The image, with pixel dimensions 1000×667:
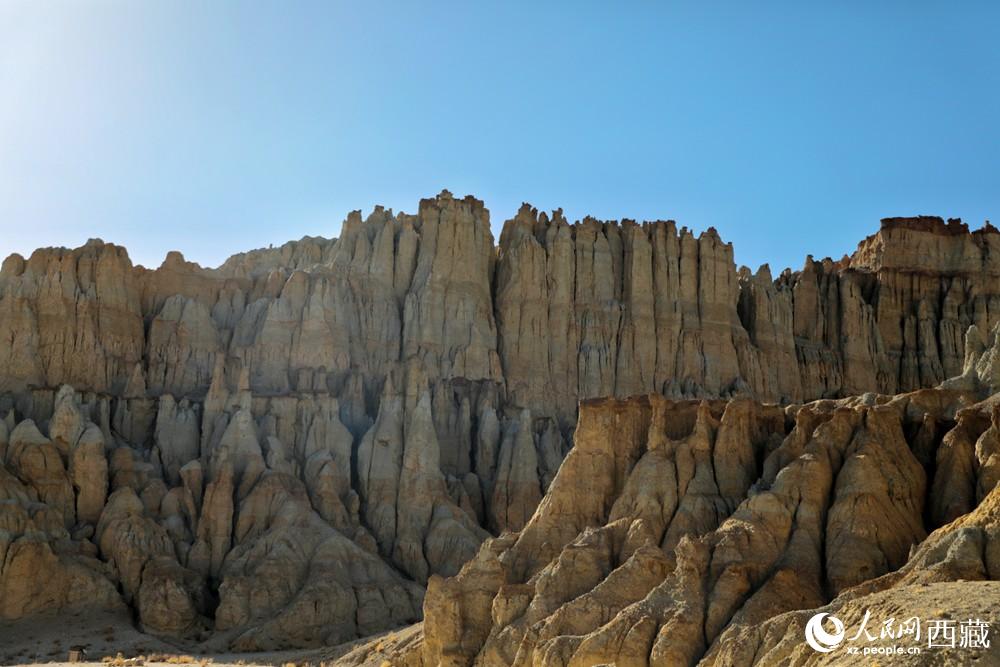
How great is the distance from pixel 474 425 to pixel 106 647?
977 inches

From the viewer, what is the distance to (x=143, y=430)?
77250mm

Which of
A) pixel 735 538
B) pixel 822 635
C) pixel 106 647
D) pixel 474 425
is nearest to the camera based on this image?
pixel 822 635

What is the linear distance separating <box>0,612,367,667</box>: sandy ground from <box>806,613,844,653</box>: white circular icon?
2865 centimetres

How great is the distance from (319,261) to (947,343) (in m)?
39.8

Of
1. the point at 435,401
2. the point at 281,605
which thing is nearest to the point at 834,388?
the point at 435,401

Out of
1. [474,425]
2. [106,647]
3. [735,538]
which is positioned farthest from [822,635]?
[474,425]

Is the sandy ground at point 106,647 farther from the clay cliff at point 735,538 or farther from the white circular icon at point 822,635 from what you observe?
the white circular icon at point 822,635

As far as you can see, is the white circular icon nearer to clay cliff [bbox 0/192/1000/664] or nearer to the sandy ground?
clay cliff [bbox 0/192/1000/664]

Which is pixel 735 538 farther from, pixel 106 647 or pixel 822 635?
pixel 106 647

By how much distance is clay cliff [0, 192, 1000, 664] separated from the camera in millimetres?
44594

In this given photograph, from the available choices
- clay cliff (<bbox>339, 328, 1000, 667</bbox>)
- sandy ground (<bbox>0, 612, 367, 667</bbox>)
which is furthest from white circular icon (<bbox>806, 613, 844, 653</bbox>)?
sandy ground (<bbox>0, 612, 367, 667</bbox>)

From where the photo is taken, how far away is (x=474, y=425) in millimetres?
79875

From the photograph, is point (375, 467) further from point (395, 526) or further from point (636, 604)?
point (636, 604)

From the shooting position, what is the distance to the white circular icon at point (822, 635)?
3131 cm
